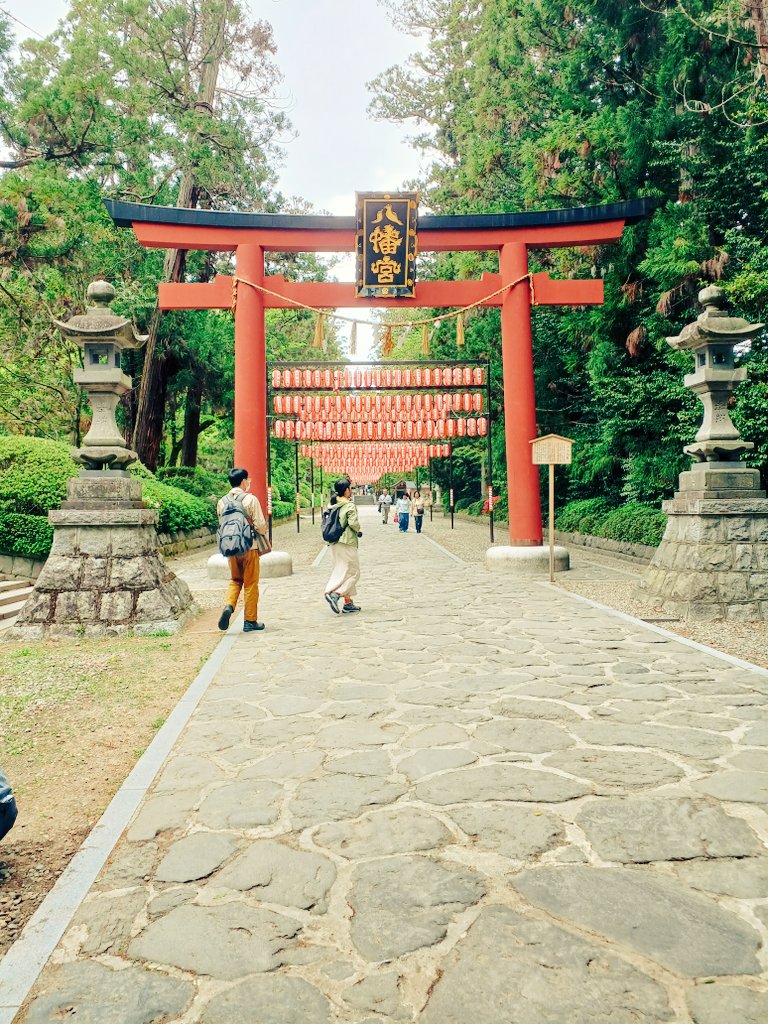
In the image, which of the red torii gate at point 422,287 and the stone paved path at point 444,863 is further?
the red torii gate at point 422,287

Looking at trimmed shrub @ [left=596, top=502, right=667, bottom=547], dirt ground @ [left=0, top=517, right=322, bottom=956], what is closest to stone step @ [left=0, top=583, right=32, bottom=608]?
dirt ground @ [left=0, top=517, right=322, bottom=956]

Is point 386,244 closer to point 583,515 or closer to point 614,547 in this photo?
point 614,547

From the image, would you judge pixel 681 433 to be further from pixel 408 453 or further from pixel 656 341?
pixel 408 453

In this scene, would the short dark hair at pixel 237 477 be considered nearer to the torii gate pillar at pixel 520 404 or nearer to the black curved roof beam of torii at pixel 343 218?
the torii gate pillar at pixel 520 404

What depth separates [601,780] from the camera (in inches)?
143

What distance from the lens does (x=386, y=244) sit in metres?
12.8

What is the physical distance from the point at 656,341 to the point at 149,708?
13080 mm

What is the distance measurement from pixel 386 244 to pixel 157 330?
825 centimetres

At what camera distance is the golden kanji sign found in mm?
12602

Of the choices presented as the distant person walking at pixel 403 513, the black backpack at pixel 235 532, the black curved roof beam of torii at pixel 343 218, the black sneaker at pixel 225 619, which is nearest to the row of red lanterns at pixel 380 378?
the black curved roof beam of torii at pixel 343 218

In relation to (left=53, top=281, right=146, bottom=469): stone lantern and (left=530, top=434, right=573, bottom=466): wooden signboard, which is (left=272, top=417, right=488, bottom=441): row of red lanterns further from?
(left=53, top=281, right=146, bottom=469): stone lantern

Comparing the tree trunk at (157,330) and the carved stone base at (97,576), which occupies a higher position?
the tree trunk at (157,330)

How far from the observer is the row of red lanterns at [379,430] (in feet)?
63.3

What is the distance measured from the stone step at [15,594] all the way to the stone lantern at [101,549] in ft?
6.94
